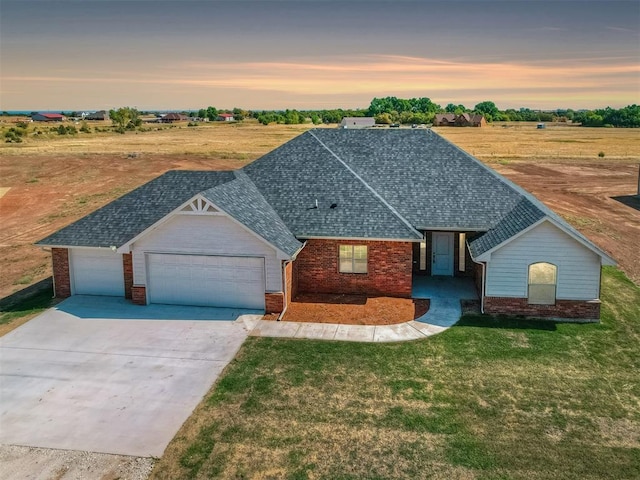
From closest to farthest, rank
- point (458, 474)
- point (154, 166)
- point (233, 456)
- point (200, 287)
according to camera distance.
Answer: point (458, 474), point (233, 456), point (200, 287), point (154, 166)

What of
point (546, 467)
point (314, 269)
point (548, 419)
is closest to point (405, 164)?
point (314, 269)

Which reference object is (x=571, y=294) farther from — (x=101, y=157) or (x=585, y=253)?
(x=101, y=157)

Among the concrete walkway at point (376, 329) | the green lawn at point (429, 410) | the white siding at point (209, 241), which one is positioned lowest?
the green lawn at point (429, 410)

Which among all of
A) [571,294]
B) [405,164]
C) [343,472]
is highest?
[405,164]

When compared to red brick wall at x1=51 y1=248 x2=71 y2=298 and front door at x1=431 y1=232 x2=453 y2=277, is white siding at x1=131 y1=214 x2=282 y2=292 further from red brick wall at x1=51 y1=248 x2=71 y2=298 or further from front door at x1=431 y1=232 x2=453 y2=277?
front door at x1=431 y1=232 x2=453 y2=277

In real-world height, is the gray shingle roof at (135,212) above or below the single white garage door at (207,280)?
above

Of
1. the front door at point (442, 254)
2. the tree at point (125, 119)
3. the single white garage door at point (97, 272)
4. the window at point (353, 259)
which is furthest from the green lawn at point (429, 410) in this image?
the tree at point (125, 119)

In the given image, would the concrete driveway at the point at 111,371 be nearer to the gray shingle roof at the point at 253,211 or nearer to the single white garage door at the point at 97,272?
the single white garage door at the point at 97,272
